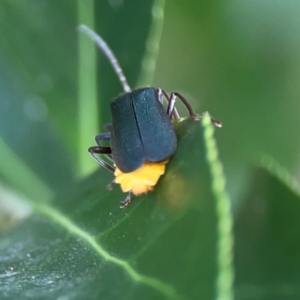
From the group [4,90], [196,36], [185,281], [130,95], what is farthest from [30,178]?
[185,281]

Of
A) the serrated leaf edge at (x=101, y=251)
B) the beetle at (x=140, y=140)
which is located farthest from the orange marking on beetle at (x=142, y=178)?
the serrated leaf edge at (x=101, y=251)

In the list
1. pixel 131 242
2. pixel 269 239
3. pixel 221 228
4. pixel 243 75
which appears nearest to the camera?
pixel 221 228

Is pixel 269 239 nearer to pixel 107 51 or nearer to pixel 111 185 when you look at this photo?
pixel 111 185

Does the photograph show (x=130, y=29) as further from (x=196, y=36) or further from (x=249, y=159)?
(x=249, y=159)

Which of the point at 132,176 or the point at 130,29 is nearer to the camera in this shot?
the point at 132,176

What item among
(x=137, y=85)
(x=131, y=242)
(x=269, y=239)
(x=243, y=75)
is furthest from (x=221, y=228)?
(x=243, y=75)

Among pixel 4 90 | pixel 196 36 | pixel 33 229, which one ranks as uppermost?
pixel 4 90
